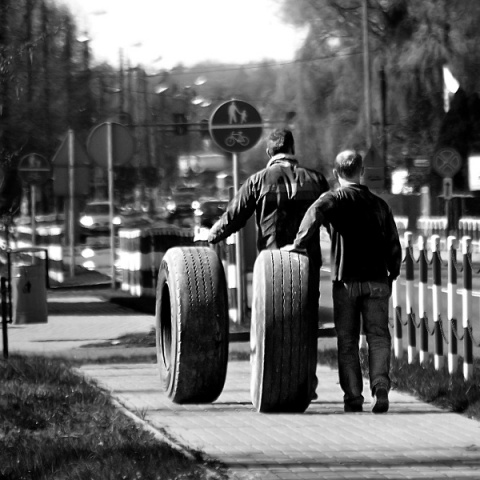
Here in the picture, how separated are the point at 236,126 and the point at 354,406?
7.94 meters

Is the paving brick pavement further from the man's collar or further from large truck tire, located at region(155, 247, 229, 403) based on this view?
the man's collar

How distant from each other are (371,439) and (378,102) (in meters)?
38.2

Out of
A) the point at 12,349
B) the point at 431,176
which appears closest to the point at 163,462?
the point at 12,349

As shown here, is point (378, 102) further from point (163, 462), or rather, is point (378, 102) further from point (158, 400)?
point (163, 462)

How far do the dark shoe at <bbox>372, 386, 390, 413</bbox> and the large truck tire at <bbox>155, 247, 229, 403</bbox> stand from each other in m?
1.09

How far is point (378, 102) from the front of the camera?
4528 cm

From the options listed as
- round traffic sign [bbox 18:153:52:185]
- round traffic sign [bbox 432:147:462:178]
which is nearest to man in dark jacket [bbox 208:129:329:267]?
round traffic sign [bbox 18:153:52:185]

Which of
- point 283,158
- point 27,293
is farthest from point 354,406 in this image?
point 27,293

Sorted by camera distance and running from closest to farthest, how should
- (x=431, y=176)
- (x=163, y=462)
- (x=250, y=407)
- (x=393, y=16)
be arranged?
(x=163, y=462) < (x=250, y=407) < (x=393, y=16) < (x=431, y=176)

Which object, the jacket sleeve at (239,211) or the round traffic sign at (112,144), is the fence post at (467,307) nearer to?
the jacket sleeve at (239,211)

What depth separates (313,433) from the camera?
312 inches

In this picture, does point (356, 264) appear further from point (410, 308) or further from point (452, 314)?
point (410, 308)

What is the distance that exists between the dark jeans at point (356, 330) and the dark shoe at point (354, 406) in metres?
0.02

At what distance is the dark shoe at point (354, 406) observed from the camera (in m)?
8.69
